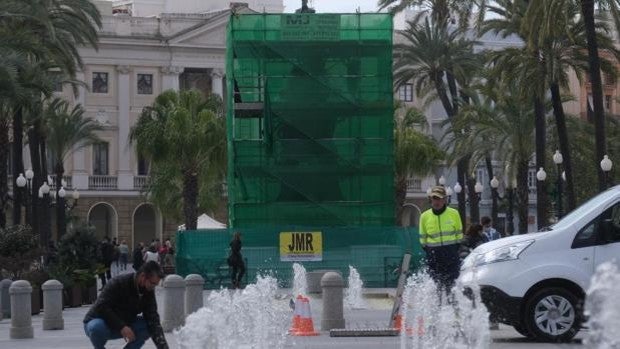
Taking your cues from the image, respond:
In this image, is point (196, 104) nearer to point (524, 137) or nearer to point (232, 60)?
point (524, 137)

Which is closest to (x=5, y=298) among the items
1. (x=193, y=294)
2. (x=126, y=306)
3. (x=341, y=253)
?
(x=193, y=294)

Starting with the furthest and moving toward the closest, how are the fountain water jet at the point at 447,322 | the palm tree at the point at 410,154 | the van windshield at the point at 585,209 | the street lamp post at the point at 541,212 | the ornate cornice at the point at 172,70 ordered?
the ornate cornice at the point at 172,70 → the palm tree at the point at 410,154 → the street lamp post at the point at 541,212 → the van windshield at the point at 585,209 → the fountain water jet at the point at 447,322

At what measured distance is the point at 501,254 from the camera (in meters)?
19.0

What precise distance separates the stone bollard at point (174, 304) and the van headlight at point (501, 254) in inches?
198

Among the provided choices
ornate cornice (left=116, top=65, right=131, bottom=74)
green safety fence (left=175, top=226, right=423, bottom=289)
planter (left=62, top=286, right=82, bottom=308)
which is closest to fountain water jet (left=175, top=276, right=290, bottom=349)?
planter (left=62, top=286, right=82, bottom=308)

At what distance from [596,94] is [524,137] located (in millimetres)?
18648

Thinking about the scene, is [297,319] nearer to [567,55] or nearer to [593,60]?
[593,60]

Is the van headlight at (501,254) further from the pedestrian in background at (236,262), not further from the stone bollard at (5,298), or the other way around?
the pedestrian in background at (236,262)

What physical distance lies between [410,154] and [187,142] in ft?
35.5

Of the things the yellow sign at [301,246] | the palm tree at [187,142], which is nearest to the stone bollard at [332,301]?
the yellow sign at [301,246]

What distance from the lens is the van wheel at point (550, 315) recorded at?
18719 millimetres

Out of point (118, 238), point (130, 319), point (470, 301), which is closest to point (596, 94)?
point (470, 301)

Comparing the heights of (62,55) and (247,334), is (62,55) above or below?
above

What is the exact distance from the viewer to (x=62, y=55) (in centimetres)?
5312
